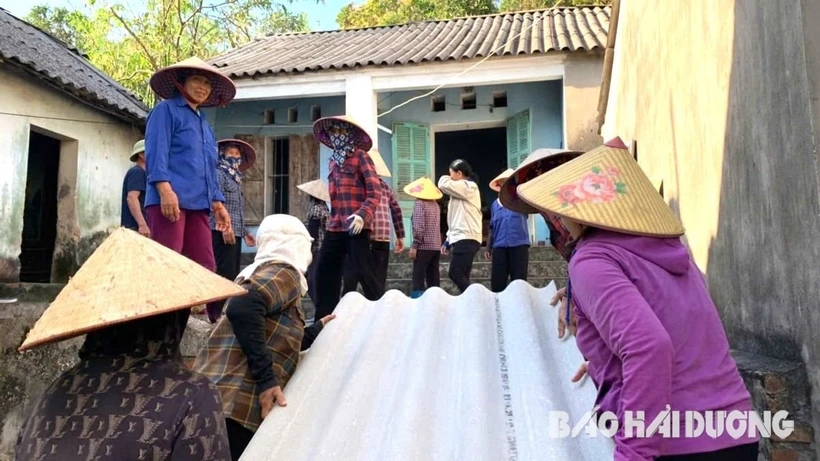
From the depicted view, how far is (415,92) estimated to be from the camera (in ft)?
33.0

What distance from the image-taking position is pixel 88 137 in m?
8.30

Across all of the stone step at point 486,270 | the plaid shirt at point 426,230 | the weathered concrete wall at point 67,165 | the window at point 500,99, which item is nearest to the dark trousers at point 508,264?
the plaid shirt at point 426,230

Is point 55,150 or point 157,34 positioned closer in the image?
point 55,150

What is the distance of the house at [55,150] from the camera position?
671 centimetres

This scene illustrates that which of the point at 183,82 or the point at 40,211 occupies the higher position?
the point at 183,82

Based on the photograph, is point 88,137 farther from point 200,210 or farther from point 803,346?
point 803,346

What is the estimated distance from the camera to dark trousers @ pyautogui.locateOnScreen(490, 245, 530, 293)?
17.7ft

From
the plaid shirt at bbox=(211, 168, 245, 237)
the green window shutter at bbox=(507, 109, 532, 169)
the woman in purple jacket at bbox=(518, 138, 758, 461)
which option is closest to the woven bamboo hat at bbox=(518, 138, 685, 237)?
the woman in purple jacket at bbox=(518, 138, 758, 461)

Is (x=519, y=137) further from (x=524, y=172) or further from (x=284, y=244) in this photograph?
(x=284, y=244)

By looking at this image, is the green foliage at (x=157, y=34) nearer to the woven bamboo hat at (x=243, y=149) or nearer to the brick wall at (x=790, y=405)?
the woven bamboo hat at (x=243, y=149)

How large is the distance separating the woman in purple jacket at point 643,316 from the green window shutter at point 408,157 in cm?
831

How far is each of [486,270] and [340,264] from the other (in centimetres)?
358

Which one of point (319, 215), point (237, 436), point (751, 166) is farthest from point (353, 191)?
point (751, 166)

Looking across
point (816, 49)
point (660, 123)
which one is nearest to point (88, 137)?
point (660, 123)
